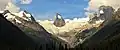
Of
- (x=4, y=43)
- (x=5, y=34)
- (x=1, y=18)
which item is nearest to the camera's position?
(x=4, y=43)

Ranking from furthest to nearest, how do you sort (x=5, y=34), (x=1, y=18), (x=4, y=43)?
(x=1, y=18), (x=5, y=34), (x=4, y=43)

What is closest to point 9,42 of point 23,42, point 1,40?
point 1,40

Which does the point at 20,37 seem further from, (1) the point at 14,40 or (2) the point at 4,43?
(2) the point at 4,43

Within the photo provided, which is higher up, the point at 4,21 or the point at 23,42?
the point at 4,21

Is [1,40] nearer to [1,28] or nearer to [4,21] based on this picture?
[1,28]

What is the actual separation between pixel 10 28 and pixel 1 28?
10.6 m

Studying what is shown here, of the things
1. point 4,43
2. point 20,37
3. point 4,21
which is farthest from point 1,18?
point 4,43

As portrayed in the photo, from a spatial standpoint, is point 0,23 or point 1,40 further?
point 0,23

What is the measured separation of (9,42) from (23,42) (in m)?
13.5

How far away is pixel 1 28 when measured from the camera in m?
146

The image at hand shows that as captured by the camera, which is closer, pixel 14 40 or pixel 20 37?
pixel 14 40

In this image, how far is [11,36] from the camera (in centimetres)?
14638

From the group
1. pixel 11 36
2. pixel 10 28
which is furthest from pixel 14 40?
pixel 10 28

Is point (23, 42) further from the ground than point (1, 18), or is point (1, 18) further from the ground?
point (1, 18)
